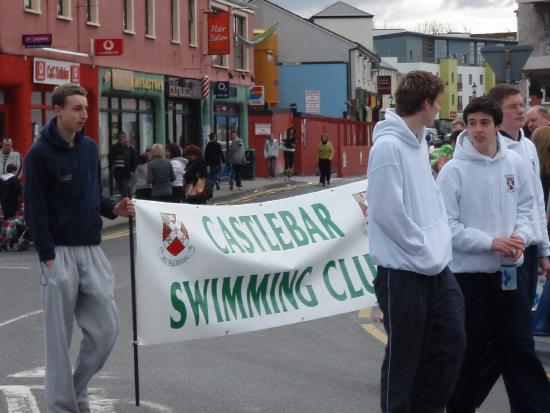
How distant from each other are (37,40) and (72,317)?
23253mm

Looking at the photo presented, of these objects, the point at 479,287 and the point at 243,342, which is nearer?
the point at 479,287

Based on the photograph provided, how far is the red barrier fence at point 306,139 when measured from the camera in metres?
49.9

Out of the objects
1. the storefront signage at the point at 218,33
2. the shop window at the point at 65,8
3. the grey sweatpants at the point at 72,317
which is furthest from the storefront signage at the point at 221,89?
the grey sweatpants at the point at 72,317

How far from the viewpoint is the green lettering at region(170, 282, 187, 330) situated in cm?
789

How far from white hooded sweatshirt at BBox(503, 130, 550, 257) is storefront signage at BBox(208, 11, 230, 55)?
121ft

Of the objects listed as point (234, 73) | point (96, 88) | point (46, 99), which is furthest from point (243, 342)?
point (234, 73)

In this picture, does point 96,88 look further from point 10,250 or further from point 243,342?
point 243,342

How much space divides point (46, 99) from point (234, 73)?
56.9ft

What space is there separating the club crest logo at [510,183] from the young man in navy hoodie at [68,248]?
7.58 ft

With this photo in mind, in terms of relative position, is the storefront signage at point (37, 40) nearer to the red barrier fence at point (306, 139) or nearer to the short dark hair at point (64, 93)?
the red barrier fence at point (306, 139)

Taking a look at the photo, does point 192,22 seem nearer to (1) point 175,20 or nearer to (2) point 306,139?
(1) point 175,20

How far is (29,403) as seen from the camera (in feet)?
26.0

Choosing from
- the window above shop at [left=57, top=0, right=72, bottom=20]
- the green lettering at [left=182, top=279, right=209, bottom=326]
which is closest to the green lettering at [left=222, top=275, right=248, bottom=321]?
the green lettering at [left=182, top=279, right=209, bottom=326]

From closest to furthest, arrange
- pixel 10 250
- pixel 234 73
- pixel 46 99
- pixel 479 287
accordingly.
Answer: pixel 479 287, pixel 10 250, pixel 46 99, pixel 234 73
